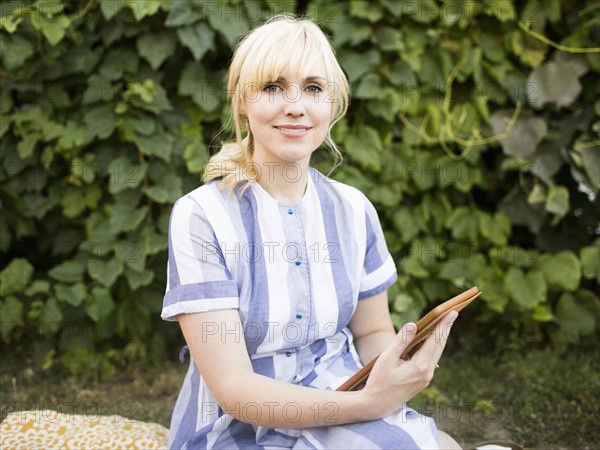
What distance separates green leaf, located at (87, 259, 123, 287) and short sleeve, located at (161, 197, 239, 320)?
1.28m

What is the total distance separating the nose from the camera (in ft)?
5.40

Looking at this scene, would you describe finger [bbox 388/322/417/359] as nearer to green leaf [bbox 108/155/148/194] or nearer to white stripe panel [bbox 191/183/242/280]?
white stripe panel [bbox 191/183/242/280]

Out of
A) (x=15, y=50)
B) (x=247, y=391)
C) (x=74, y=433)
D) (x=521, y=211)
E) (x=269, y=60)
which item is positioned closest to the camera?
(x=247, y=391)

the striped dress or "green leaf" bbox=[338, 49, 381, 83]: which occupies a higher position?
"green leaf" bbox=[338, 49, 381, 83]

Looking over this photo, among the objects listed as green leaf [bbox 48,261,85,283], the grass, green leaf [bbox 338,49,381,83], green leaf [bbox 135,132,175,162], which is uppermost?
green leaf [bbox 338,49,381,83]

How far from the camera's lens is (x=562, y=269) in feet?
9.89

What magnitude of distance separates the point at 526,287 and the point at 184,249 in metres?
1.84

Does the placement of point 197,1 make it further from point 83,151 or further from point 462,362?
point 462,362

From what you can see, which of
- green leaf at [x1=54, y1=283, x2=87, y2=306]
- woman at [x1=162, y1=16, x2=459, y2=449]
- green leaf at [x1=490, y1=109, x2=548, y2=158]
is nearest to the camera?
woman at [x1=162, y1=16, x2=459, y2=449]

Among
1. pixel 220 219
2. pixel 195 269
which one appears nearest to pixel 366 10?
pixel 220 219

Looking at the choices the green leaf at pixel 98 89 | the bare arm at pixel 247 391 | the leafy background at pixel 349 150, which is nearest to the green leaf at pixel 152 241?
the leafy background at pixel 349 150

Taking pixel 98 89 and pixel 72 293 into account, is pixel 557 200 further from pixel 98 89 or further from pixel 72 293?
pixel 72 293

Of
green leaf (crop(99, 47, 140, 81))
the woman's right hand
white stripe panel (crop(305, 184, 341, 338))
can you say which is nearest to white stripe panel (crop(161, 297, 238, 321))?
white stripe panel (crop(305, 184, 341, 338))

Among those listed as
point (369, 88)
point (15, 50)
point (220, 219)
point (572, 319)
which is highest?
point (15, 50)
